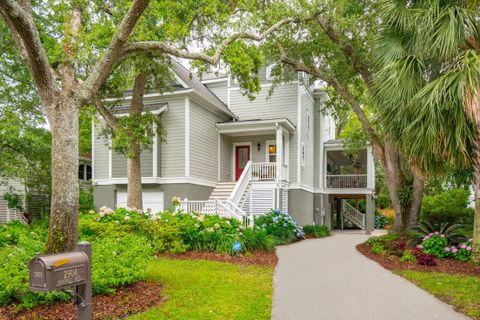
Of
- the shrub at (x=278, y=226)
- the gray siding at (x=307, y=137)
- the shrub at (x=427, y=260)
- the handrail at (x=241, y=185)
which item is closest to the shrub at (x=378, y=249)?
→ the shrub at (x=427, y=260)

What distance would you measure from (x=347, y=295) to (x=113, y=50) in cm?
545

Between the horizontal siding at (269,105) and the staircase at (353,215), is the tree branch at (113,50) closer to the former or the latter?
the horizontal siding at (269,105)

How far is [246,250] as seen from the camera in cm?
1084

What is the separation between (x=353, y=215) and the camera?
1065 inches

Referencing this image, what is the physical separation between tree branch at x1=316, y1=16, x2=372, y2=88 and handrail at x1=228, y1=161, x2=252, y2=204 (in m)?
5.99

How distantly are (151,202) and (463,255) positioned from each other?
11.5 m

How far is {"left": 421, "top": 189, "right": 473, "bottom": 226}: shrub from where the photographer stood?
14008 mm

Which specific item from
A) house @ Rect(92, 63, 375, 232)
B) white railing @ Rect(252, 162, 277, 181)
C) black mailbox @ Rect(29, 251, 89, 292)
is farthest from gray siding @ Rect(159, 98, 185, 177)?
black mailbox @ Rect(29, 251, 89, 292)

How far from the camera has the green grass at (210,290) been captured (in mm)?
5242

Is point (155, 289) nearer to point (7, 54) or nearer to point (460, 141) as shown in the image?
point (460, 141)

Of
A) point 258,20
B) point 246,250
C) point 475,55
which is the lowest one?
point 246,250

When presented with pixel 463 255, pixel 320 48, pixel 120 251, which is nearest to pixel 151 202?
pixel 320 48

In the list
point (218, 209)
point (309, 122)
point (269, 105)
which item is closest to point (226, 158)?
point (269, 105)

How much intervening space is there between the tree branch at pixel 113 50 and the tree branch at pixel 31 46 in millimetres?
438
